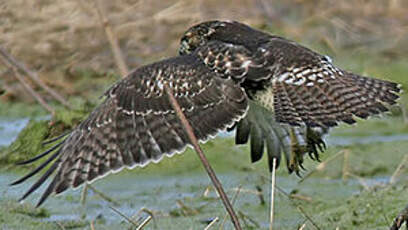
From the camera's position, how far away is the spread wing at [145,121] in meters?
6.30

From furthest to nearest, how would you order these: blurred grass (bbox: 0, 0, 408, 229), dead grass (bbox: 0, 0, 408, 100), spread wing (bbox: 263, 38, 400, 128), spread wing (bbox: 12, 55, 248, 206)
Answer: dead grass (bbox: 0, 0, 408, 100) → blurred grass (bbox: 0, 0, 408, 229) → spread wing (bbox: 263, 38, 400, 128) → spread wing (bbox: 12, 55, 248, 206)

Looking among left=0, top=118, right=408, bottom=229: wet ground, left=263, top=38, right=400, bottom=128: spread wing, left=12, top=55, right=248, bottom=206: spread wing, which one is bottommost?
left=0, top=118, right=408, bottom=229: wet ground

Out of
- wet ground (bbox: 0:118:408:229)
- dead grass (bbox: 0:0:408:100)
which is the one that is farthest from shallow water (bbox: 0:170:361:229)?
dead grass (bbox: 0:0:408:100)

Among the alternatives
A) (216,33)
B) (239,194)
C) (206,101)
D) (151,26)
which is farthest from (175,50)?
(206,101)

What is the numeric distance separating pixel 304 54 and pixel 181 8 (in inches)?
215

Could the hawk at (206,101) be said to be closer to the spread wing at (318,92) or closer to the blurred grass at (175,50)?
the spread wing at (318,92)

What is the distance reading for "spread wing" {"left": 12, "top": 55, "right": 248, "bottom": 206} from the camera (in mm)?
6297

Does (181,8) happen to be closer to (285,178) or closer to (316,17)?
(316,17)

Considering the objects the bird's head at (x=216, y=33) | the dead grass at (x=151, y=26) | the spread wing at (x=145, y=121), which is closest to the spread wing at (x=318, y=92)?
the spread wing at (x=145, y=121)

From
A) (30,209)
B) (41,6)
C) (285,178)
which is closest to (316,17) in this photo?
(41,6)

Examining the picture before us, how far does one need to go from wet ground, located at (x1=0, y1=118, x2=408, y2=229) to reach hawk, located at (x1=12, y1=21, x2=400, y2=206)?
0.73 metres

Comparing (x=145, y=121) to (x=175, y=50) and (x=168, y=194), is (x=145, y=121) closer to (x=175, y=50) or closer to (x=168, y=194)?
(x=168, y=194)

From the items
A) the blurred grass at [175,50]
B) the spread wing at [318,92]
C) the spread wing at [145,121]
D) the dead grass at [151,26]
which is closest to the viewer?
the spread wing at [145,121]

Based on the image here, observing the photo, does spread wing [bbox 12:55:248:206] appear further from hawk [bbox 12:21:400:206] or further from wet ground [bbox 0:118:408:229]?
wet ground [bbox 0:118:408:229]
